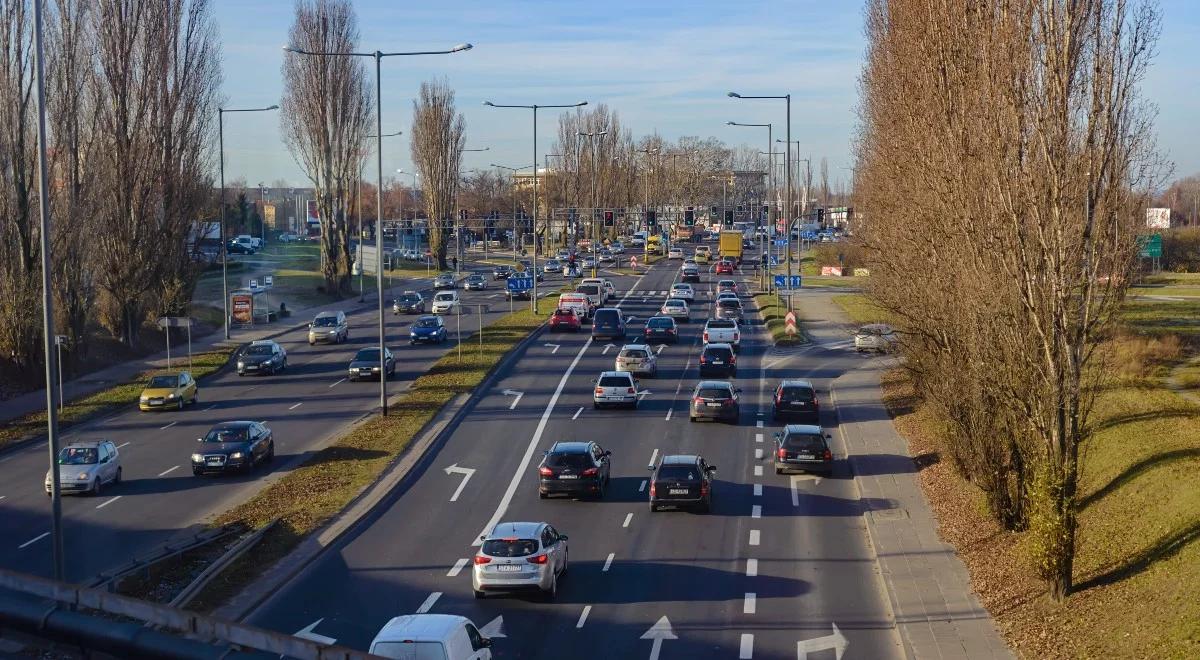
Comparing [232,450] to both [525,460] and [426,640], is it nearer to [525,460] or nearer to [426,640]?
[525,460]

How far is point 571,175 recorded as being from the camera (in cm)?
14462

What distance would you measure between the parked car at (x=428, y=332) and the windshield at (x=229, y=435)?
2685 centimetres

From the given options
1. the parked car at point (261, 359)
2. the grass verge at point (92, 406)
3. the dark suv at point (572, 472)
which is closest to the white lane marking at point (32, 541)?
the dark suv at point (572, 472)

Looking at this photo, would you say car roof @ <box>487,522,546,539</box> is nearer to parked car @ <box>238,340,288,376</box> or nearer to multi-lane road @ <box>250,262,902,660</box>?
multi-lane road @ <box>250,262,902,660</box>

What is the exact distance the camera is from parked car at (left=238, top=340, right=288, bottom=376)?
160 ft

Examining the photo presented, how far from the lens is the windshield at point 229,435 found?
3092cm

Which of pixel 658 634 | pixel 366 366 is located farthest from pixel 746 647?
pixel 366 366

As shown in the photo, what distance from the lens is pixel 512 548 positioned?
19.6 metres

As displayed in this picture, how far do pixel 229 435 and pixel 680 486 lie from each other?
40.5 ft

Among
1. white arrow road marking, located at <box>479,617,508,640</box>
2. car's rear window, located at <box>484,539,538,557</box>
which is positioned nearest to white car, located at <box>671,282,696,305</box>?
car's rear window, located at <box>484,539,538,557</box>

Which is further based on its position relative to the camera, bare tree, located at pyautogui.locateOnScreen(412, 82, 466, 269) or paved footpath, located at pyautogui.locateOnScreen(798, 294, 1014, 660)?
bare tree, located at pyautogui.locateOnScreen(412, 82, 466, 269)

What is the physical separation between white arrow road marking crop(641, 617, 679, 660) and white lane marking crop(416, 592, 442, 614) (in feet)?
11.8

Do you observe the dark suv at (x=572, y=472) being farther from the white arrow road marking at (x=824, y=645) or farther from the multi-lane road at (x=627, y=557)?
the white arrow road marking at (x=824, y=645)

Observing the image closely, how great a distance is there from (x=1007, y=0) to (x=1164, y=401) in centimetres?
1431
